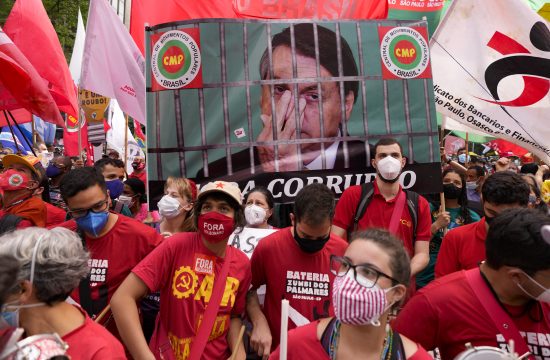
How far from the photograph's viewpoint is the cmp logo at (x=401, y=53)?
5938 mm

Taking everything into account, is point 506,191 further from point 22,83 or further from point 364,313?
point 22,83

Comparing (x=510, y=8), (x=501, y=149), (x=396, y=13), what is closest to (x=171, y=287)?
(x=510, y=8)

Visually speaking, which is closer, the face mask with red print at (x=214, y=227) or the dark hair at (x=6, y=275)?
the dark hair at (x=6, y=275)

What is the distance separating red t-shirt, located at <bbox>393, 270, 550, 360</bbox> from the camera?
2.66 m

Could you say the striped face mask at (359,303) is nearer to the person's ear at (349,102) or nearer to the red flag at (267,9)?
the person's ear at (349,102)

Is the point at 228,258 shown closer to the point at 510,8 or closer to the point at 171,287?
the point at 171,287

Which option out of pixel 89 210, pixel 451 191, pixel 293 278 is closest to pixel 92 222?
pixel 89 210

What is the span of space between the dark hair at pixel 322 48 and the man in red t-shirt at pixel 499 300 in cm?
334

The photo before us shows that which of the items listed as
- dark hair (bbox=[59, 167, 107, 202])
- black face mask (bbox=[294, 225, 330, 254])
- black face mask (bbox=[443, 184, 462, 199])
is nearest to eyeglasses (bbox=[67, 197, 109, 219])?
dark hair (bbox=[59, 167, 107, 202])

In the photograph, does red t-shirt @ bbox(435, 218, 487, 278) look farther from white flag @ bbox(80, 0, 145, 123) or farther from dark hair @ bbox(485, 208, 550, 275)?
white flag @ bbox(80, 0, 145, 123)

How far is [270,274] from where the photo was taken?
3797 mm

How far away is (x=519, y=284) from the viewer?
2.61m

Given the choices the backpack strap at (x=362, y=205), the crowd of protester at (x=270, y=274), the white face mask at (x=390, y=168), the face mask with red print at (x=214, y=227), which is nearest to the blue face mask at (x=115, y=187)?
the crowd of protester at (x=270, y=274)

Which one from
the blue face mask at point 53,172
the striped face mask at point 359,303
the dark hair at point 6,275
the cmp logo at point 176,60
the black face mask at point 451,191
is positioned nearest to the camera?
the dark hair at point 6,275
